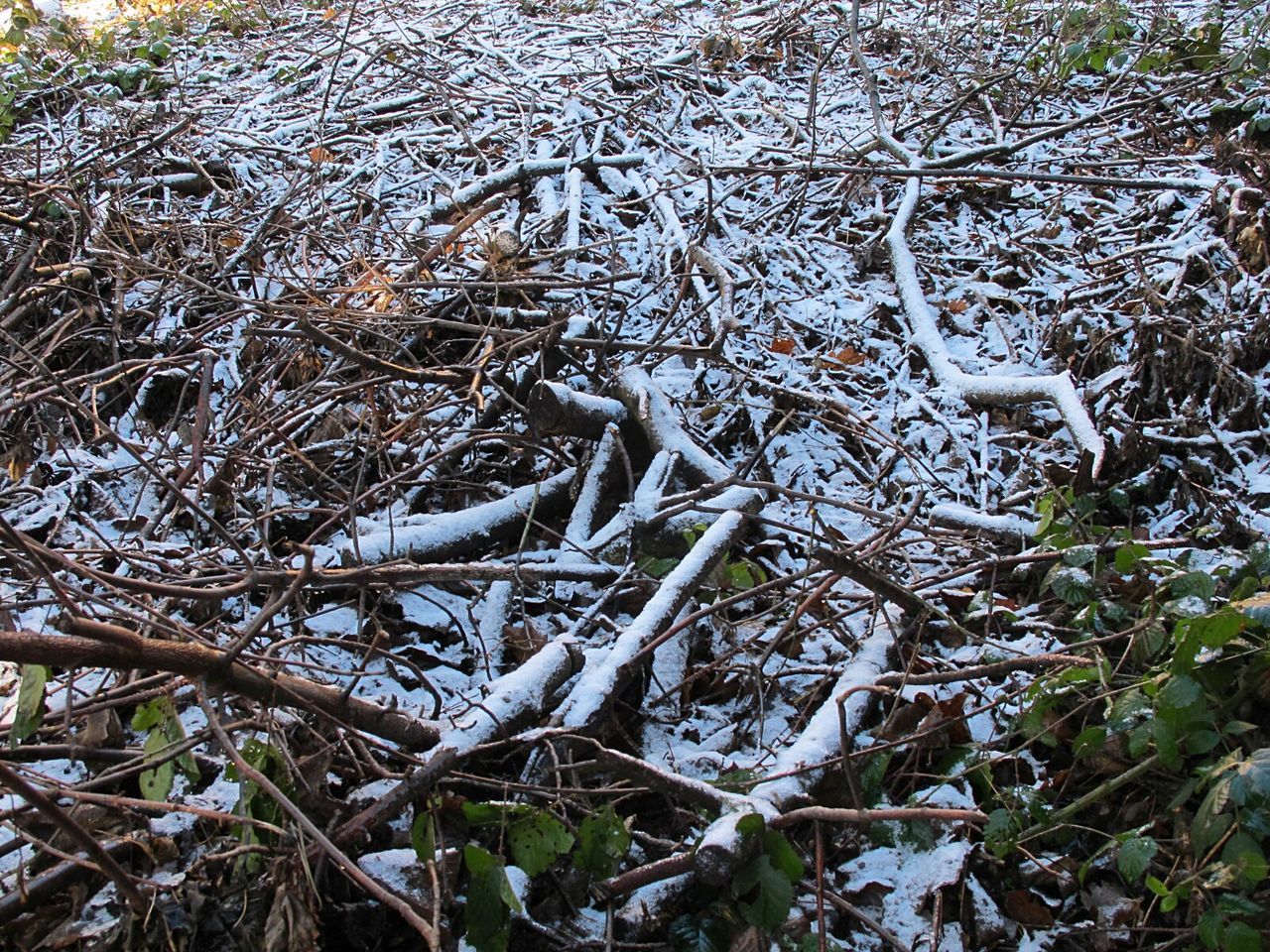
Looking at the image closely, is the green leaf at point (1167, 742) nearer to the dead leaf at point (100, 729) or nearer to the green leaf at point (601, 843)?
the green leaf at point (601, 843)

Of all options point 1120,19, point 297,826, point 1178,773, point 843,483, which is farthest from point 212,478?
point 1120,19

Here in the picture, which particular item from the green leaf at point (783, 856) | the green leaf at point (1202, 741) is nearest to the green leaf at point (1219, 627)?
the green leaf at point (1202, 741)

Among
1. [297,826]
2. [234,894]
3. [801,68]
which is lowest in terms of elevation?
[234,894]

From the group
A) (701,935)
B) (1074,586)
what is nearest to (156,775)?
(701,935)

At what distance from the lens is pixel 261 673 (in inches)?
59.2

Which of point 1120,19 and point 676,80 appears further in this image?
point 676,80

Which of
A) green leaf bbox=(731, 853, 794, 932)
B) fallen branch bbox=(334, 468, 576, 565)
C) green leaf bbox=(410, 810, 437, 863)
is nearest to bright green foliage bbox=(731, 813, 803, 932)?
green leaf bbox=(731, 853, 794, 932)

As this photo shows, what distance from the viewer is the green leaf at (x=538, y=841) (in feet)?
5.07

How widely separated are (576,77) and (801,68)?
1.41m

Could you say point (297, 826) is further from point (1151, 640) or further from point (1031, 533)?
point (1031, 533)

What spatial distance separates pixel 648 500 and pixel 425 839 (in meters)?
1.15

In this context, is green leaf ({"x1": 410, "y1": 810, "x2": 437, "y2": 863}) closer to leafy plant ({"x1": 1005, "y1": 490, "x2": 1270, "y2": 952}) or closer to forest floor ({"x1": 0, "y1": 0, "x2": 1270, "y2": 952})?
forest floor ({"x1": 0, "y1": 0, "x2": 1270, "y2": 952})

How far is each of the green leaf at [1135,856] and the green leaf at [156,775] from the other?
1.65 m

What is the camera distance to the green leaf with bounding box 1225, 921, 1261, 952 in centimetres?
136
